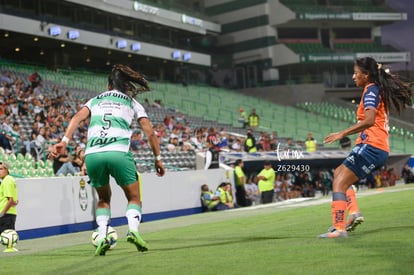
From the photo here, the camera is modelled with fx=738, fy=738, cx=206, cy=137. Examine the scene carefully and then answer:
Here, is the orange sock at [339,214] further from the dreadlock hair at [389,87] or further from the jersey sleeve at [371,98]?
the dreadlock hair at [389,87]

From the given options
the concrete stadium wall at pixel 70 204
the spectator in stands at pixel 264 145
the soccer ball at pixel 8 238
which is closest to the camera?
the soccer ball at pixel 8 238

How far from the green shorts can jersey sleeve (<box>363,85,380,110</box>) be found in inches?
114

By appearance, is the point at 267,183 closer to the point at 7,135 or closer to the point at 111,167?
the point at 7,135

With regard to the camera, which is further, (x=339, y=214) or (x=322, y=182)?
(x=322, y=182)

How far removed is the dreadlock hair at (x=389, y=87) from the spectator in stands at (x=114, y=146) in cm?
282

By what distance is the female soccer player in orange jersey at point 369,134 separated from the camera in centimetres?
896

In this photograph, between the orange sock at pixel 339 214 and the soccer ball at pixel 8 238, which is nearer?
the orange sock at pixel 339 214

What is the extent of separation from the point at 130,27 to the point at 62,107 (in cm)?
3174

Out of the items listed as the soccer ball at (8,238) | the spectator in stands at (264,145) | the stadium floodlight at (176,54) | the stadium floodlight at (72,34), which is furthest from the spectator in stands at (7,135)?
the stadium floodlight at (176,54)

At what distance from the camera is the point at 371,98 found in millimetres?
8891

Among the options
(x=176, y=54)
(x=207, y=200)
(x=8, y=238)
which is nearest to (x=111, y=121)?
(x=8, y=238)

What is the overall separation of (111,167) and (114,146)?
25 centimetres

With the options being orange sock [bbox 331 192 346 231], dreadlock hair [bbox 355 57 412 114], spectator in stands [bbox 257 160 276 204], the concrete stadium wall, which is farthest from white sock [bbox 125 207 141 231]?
spectator in stands [bbox 257 160 276 204]

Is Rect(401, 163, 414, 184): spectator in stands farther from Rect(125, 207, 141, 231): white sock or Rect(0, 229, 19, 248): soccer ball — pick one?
Rect(125, 207, 141, 231): white sock
